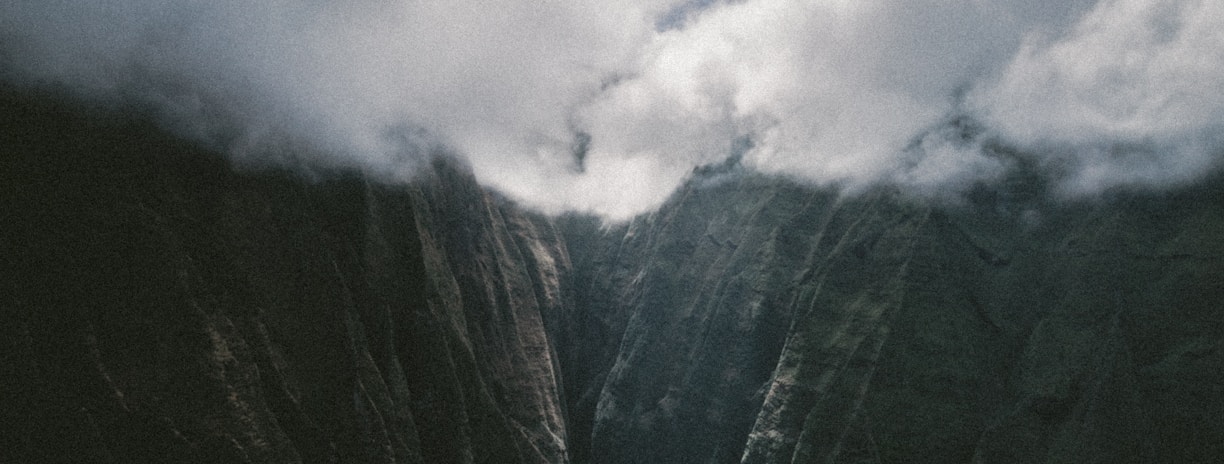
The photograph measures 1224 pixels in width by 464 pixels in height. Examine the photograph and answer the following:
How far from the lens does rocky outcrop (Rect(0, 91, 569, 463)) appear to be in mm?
41500

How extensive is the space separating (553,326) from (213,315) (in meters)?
74.3

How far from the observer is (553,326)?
11919cm

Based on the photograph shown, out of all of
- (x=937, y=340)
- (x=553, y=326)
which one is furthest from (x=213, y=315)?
(x=937, y=340)

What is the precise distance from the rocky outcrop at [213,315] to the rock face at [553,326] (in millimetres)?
213

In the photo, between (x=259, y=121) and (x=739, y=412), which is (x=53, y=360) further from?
(x=739, y=412)

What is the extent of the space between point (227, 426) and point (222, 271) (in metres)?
14.5

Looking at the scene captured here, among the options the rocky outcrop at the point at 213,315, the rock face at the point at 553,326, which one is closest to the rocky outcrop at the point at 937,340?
the rock face at the point at 553,326

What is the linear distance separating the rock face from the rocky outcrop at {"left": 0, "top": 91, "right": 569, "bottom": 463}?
0.21 meters

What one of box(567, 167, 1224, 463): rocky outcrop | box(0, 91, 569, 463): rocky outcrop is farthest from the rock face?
box(567, 167, 1224, 463): rocky outcrop

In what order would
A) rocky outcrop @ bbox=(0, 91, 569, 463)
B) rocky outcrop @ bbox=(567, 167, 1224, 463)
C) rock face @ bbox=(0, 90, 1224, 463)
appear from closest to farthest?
1. rocky outcrop @ bbox=(0, 91, 569, 463)
2. rock face @ bbox=(0, 90, 1224, 463)
3. rocky outcrop @ bbox=(567, 167, 1224, 463)

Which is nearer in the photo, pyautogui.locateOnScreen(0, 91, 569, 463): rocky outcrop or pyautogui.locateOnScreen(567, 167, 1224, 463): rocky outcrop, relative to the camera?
pyautogui.locateOnScreen(0, 91, 569, 463): rocky outcrop

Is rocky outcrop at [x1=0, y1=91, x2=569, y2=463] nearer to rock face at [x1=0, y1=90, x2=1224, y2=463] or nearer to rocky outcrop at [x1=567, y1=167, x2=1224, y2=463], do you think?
rock face at [x1=0, y1=90, x2=1224, y2=463]

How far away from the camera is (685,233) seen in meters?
130

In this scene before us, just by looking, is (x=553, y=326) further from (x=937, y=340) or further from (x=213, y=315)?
(x=213, y=315)
